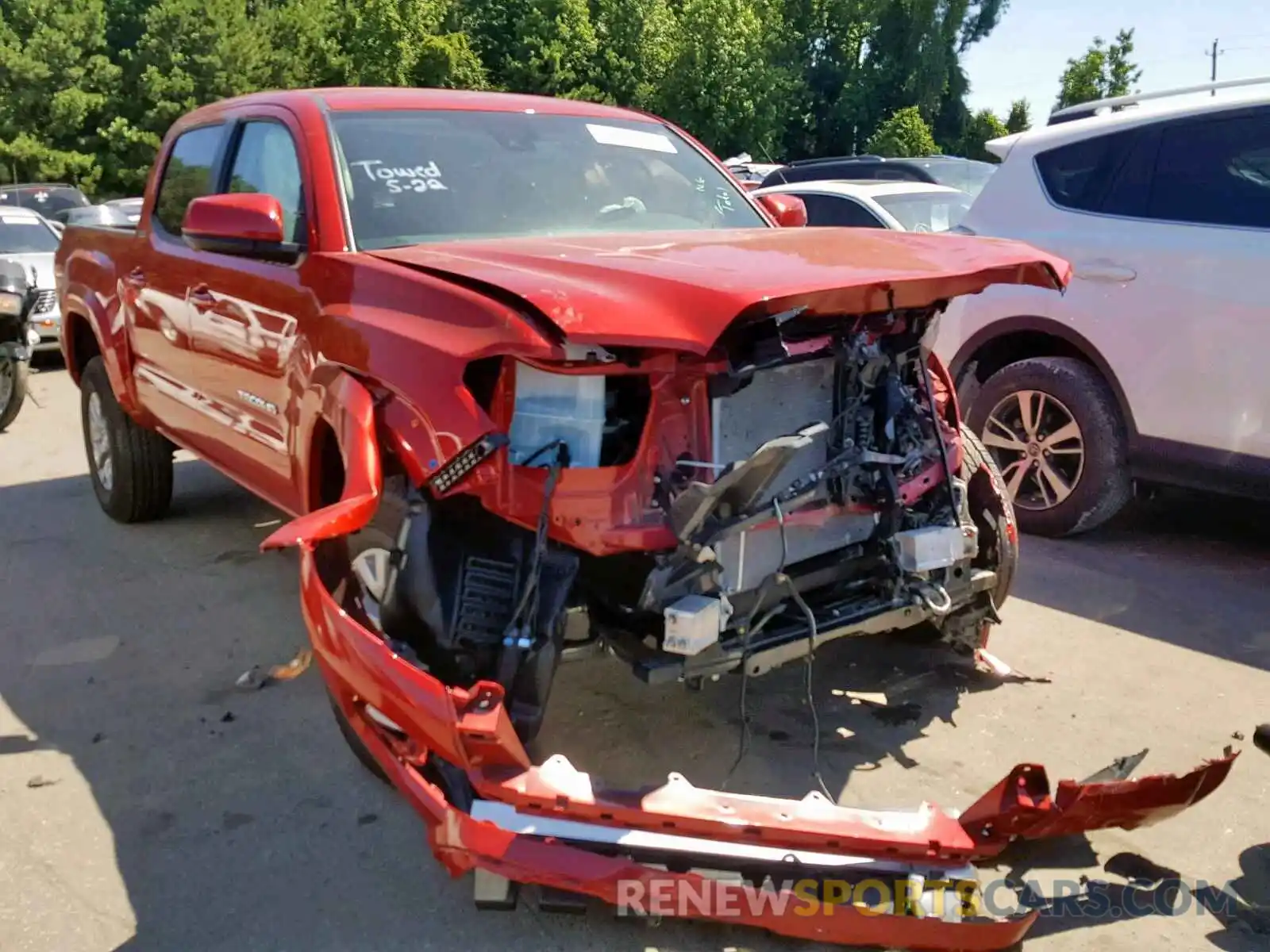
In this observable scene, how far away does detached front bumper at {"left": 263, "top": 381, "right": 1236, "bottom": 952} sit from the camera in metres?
2.55

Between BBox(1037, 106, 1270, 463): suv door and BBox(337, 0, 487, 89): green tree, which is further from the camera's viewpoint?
BBox(337, 0, 487, 89): green tree

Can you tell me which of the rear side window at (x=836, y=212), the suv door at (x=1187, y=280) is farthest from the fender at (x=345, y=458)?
the rear side window at (x=836, y=212)

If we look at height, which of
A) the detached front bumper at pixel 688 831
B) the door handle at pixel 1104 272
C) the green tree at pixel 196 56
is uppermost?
the green tree at pixel 196 56

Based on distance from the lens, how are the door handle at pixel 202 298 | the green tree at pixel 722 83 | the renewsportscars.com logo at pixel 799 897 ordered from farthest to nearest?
the green tree at pixel 722 83 < the door handle at pixel 202 298 < the renewsportscars.com logo at pixel 799 897

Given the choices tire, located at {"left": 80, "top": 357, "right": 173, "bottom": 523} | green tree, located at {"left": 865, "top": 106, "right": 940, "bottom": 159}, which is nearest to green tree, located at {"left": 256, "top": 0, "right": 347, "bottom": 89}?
green tree, located at {"left": 865, "top": 106, "right": 940, "bottom": 159}

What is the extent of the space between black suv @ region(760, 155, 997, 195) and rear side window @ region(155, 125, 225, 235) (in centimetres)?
700

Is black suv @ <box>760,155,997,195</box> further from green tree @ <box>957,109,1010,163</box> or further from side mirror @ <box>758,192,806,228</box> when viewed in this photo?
green tree @ <box>957,109,1010,163</box>

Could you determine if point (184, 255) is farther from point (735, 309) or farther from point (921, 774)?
point (921, 774)

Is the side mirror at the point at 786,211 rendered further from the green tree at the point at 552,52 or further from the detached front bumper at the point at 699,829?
the green tree at the point at 552,52

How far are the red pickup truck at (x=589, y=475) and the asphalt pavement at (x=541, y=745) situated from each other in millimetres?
250

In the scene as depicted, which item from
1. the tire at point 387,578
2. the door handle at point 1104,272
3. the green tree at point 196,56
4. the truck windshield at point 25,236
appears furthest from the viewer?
the green tree at point 196,56

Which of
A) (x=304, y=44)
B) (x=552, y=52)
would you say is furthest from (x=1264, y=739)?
(x=304, y=44)

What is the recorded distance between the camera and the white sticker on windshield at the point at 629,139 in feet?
14.7

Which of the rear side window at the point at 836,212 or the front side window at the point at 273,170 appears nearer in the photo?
the front side window at the point at 273,170
